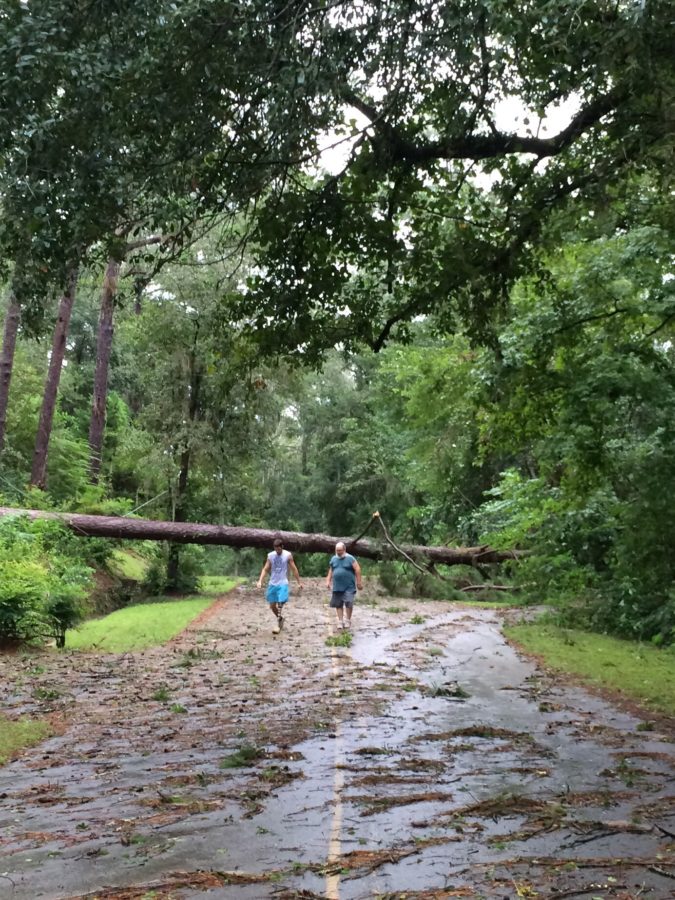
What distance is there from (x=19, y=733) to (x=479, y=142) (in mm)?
7688

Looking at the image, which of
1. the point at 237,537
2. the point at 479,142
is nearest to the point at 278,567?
the point at 237,537

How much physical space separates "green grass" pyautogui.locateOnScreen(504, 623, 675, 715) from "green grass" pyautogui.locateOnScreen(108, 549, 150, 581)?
13885 millimetres

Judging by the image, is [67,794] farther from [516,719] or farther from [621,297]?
[621,297]

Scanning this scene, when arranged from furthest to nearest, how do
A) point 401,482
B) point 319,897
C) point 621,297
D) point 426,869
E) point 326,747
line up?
1. point 401,482
2. point 621,297
3. point 326,747
4. point 426,869
5. point 319,897

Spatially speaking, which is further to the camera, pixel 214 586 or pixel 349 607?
pixel 214 586

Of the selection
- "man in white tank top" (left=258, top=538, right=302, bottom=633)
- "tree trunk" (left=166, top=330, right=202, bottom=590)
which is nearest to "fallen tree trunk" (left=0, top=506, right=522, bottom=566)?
"tree trunk" (left=166, top=330, right=202, bottom=590)

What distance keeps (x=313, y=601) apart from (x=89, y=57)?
2150 centimetres

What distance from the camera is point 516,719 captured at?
8898 mm

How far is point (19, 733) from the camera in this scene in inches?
337

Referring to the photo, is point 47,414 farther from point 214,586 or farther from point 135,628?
point 135,628

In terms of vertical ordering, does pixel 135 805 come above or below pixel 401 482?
below

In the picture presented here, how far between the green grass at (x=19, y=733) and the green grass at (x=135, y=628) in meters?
6.07

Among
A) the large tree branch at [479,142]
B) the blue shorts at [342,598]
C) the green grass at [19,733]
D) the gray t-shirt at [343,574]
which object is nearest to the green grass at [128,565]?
the blue shorts at [342,598]

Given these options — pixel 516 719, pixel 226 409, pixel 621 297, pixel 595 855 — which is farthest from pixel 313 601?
pixel 595 855
